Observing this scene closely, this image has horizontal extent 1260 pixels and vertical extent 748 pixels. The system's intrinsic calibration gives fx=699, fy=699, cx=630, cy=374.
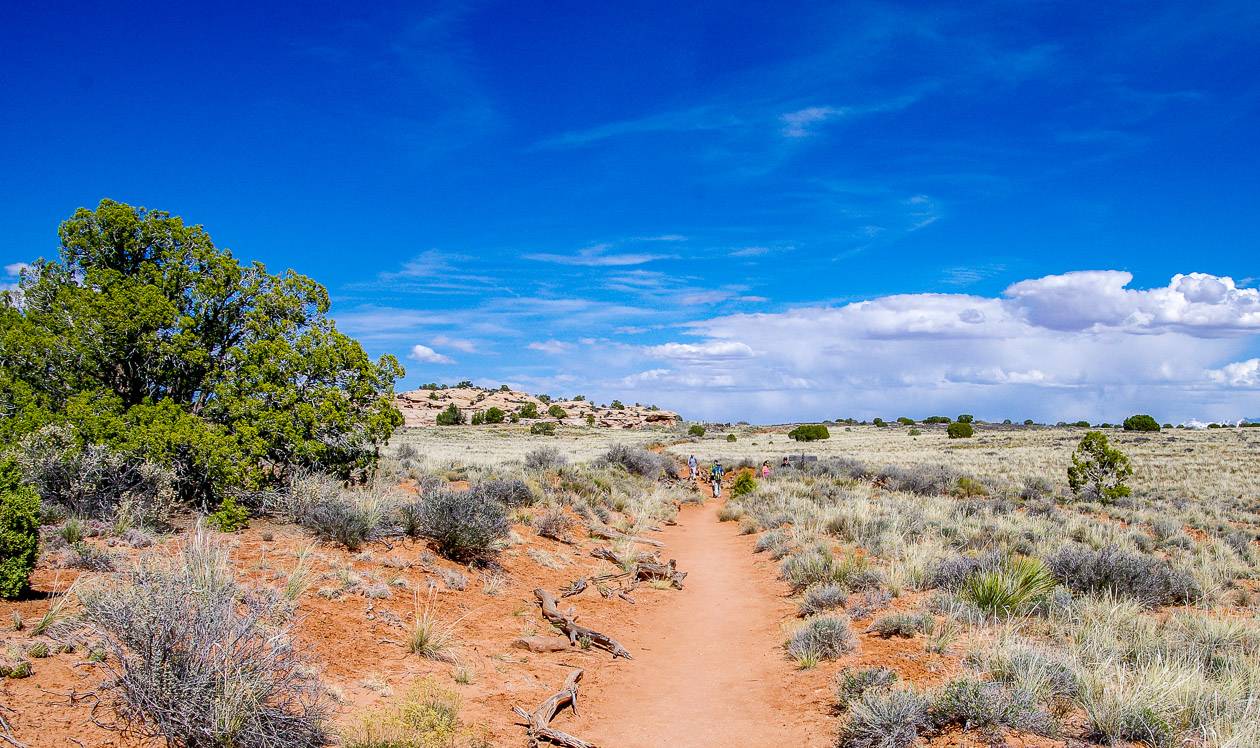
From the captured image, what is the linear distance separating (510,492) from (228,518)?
705 cm

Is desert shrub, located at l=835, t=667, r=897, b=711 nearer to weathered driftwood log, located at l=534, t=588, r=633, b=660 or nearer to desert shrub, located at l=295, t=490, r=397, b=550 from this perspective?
weathered driftwood log, located at l=534, t=588, r=633, b=660

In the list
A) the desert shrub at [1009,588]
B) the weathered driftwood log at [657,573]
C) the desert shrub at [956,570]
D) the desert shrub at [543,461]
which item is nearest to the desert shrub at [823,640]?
the desert shrub at [1009,588]

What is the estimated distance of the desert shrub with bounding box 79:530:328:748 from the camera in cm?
452

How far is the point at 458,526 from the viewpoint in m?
11.4

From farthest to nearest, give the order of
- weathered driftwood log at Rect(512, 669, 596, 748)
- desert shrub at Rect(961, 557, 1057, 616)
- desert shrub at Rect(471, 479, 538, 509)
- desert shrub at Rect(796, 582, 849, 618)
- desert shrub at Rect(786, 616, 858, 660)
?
desert shrub at Rect(471, 479, 538, 509), desert shrub at Rect(796, 582, 849, 618), desert shrub at Rect(961, 557, 1057, 616), desert shrub at Rect(786, 616, 858, 660), weathered driftwood log at Rect(512, 669, 596, 748)

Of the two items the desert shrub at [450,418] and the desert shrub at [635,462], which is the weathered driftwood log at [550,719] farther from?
the desert shrub at [450,418]

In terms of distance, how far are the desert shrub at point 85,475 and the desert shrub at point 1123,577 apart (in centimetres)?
1382

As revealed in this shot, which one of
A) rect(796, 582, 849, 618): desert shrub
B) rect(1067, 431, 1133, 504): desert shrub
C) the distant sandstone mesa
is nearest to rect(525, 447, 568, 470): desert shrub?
rect(796, 582, 849, 618): desert shrub

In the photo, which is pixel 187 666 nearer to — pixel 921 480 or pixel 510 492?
pixel 510 492

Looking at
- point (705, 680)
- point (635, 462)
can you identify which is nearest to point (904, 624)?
point (705, 680)

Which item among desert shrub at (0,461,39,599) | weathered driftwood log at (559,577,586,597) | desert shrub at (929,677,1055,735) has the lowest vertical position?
weathered driftwood log at (559,577,586,597)

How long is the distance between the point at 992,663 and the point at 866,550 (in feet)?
23.7

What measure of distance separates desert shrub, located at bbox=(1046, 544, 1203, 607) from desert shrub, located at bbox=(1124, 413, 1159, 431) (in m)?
74.5

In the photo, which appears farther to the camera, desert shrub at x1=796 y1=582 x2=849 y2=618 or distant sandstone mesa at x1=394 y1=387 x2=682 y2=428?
distant sandstone mesa at x1=394 y1=387 x2=682 y2=428
